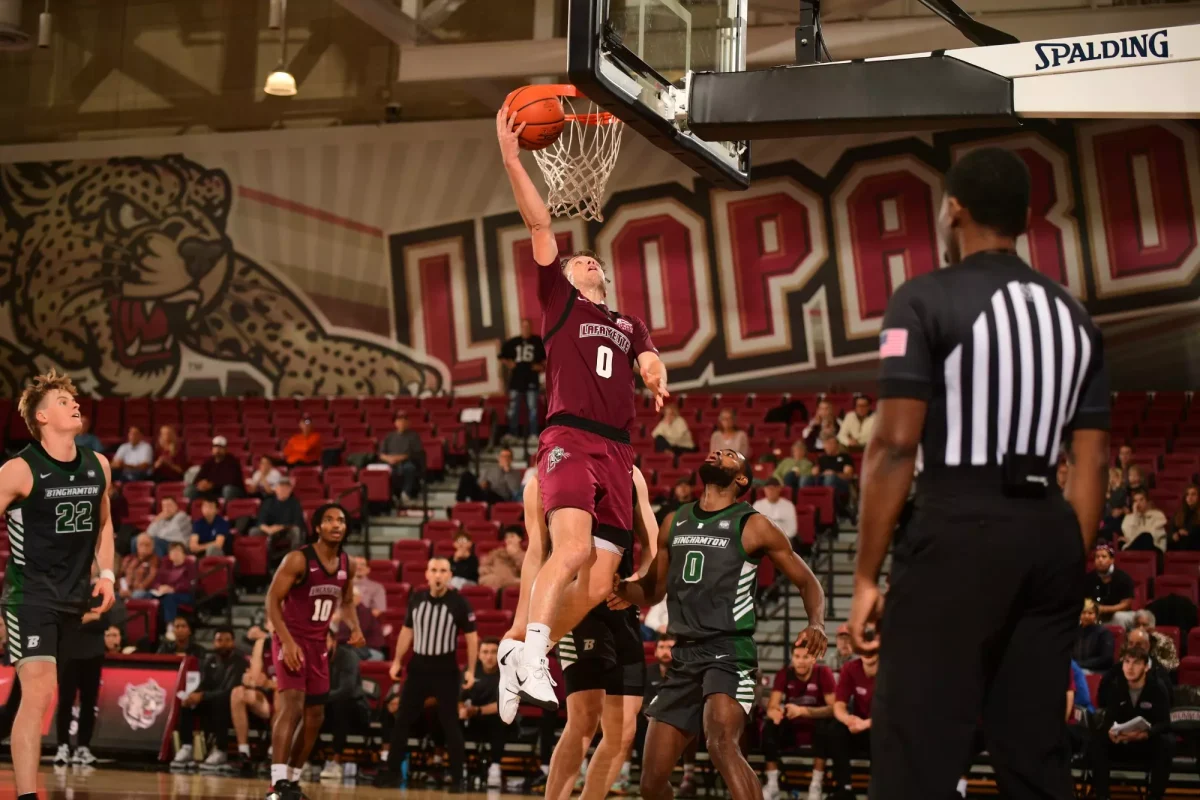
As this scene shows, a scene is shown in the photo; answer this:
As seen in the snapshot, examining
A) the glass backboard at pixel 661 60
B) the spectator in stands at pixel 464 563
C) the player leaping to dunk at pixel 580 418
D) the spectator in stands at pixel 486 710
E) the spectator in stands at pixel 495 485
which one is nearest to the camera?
the player leaping to dunk at pixel 580 418

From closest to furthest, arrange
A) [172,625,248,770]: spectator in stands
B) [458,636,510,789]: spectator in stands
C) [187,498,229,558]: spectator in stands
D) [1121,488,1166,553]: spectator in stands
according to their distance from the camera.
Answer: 1. [458,636,510,789]: spectator in stands
2. [172,625,248,770]: spectator in stands
3. [1121,488,1166,553]: spectator in stands
4. [187,498,229,558]: spectator in stands

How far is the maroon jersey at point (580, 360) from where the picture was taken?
21.3 ft

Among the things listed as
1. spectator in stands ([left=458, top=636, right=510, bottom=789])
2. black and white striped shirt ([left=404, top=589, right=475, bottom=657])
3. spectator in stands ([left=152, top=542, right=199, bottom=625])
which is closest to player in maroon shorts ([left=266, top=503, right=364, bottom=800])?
black and white striped shirt ([left=404, top=589, right=475, bottom=657])

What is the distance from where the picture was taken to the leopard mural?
2495cm

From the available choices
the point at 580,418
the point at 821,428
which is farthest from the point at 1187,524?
the point at 580,418

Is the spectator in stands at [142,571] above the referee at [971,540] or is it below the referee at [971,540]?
above

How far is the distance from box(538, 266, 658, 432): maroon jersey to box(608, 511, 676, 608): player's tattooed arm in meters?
1.15

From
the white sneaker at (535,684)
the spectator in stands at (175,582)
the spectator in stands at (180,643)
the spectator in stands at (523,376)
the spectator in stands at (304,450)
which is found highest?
the spectator in stands at (523,376)

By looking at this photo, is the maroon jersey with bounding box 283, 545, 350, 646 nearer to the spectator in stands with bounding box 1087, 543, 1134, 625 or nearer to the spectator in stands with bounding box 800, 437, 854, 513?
the spectator in stands with bounding box 1087, 543, 1134, 625

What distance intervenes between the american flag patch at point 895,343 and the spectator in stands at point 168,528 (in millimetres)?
15646

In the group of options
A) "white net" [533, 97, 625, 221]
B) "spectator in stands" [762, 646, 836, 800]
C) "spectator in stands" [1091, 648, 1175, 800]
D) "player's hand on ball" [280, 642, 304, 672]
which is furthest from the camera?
"spectator in stands" [762, 646, 836, 800]

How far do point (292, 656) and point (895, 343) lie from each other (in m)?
6.80

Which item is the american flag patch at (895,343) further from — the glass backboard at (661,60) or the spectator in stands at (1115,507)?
the spectator in stands at (1115,507)

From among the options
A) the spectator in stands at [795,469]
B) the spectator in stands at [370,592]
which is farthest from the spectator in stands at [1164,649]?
the spectator in stands at [370,592]
